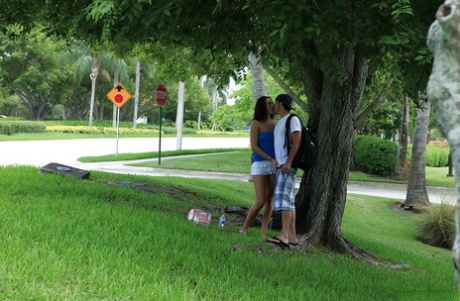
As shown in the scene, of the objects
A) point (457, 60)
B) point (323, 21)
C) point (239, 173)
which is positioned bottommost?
point (239, 173)

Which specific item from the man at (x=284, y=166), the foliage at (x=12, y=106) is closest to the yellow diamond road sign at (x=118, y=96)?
the man at (x=284, y=166)

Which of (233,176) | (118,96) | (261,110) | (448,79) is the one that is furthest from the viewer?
(118,96)

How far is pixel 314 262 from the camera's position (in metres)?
5.88

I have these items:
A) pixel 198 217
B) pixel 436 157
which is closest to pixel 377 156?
pixel 436 157

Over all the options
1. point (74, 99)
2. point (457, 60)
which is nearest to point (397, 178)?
point (457, 60)

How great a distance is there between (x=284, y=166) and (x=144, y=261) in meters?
2.17

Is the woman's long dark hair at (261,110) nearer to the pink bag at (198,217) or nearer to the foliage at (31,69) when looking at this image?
the pink bag at (198,217)

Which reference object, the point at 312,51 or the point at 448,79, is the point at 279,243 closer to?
the point at 312,51

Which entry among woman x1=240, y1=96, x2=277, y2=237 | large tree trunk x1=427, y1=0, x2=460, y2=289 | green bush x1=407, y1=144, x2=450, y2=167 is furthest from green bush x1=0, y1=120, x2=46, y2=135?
large tree trunk x1=427, y1=0, x2=460, y2=289

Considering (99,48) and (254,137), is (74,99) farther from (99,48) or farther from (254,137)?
(254,137)

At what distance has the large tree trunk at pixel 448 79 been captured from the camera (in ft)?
6.70

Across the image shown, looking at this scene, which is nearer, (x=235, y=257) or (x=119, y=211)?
(x=235, y=257)

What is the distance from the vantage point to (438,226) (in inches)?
472

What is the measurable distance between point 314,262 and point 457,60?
4089mm
